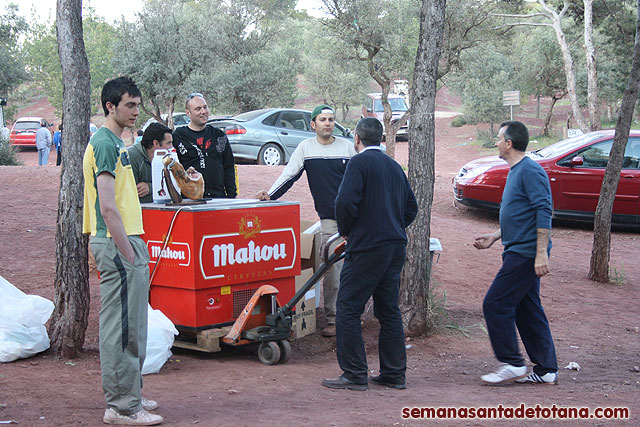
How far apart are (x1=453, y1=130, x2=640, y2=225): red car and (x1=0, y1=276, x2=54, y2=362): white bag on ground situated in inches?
350

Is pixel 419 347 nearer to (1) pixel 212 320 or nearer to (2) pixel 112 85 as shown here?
(1) pixel 212 320

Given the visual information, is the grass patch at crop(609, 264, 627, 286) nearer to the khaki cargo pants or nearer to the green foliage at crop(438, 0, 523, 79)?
the khaki cargo pants

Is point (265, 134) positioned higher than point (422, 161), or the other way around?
point (422, 161)

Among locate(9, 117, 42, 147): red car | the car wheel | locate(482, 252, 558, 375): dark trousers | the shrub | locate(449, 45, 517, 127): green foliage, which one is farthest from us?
locate(449, 45, 517, 127): green foliage

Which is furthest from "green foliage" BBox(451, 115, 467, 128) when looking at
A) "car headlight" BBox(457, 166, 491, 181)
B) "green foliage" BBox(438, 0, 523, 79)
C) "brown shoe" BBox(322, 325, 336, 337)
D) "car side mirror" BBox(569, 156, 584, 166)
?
"brown shoe" BBox(322, 325, 336, 337)

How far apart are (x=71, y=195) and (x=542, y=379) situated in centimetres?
388

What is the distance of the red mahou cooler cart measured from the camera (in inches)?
210

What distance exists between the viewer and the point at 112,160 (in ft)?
12.3

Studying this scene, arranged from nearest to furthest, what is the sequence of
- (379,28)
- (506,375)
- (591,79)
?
(506,375) → (379,28) → (591,79)

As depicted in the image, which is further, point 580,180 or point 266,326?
point 580,180

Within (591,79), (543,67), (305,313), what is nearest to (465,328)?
(305,313)

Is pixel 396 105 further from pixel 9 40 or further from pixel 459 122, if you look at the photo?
pixel 9 40

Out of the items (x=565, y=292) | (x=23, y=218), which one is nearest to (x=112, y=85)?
(x=565, y=292)

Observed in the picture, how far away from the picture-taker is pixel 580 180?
40.5 feet
